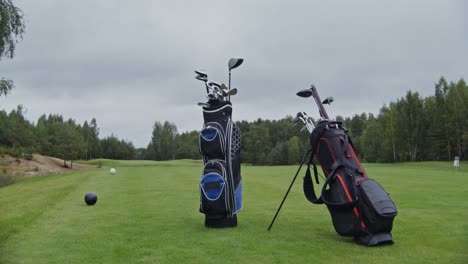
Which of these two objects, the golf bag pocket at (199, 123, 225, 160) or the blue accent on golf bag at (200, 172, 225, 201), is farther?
the golf bag pocket at (199, 123, 225, 160)

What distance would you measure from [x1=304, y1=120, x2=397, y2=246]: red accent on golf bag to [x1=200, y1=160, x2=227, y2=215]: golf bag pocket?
155cm

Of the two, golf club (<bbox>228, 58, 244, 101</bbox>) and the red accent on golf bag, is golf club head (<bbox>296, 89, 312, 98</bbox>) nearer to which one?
the red accent on golf bag

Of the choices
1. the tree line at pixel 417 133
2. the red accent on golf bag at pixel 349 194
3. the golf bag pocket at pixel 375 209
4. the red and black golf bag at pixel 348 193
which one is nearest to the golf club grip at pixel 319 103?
the red and black golf bag at pixel 348 193

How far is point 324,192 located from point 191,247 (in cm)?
215

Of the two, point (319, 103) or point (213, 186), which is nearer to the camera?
point (319, 103)

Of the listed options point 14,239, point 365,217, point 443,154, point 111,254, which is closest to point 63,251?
point 111,254

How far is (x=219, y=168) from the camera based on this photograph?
7480mm

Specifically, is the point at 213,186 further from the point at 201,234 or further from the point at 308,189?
the point at 308,189

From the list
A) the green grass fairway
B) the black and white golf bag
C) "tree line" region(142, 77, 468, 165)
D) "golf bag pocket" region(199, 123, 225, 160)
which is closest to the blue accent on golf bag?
the black and white golf bag

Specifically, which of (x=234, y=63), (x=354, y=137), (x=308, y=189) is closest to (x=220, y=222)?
(x=308, y=189)

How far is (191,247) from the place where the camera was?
19.9ft

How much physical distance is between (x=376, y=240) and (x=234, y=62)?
399 centimetres

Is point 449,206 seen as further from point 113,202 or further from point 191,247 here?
point 113,202

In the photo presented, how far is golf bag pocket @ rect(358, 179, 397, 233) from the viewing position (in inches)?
228
